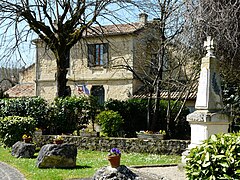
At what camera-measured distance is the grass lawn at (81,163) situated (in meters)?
10.6

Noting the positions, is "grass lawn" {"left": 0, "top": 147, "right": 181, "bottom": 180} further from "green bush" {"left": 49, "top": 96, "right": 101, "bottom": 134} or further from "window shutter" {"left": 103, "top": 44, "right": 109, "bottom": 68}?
"window shutter" {"left": 103, "top": 44, "right": 109, "bottom": 68}

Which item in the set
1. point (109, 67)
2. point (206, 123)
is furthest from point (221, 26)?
Answer: point (109, 67)

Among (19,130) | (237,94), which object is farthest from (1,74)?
(237,94)

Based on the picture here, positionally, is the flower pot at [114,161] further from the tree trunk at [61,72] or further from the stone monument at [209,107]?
the tree trunk at [61,72]

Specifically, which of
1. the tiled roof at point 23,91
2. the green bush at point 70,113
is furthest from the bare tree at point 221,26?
the tiled roof at point 23,91

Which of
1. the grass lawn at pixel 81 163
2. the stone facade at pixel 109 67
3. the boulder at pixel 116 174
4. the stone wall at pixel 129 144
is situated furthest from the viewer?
the stone facade at pixel 109 67

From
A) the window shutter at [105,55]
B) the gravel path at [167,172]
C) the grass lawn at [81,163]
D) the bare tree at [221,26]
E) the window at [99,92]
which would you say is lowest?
the grass lawn at [81,163]

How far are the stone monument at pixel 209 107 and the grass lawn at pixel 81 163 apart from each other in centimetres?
311

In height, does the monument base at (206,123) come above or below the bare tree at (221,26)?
below

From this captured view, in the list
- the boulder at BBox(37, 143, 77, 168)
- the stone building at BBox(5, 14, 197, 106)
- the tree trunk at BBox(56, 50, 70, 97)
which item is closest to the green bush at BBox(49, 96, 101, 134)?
the tree trunk at BBox(56, 50, 70, 97)

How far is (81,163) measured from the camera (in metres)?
13.1

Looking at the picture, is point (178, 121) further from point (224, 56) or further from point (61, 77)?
point (224, 56)

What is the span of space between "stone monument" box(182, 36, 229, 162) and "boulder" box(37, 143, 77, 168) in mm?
4141

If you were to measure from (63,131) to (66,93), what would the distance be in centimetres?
257
